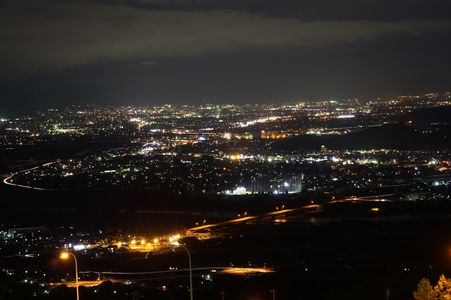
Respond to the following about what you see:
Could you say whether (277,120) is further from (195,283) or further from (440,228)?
(195,283)

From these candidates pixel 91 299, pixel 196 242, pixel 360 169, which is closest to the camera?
pixel 91 299

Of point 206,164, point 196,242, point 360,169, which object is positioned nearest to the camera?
point 196,242

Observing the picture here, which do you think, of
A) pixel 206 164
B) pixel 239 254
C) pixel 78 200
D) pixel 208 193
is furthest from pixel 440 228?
pixel 206 164

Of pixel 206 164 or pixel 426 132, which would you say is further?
pixel 426 132

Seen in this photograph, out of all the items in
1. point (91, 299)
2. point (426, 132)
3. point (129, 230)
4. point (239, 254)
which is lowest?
point (91, 299)

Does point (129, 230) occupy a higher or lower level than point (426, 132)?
lower

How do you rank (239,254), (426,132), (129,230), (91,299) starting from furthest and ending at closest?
(426,132), (129,230), (239,254), (91,299)

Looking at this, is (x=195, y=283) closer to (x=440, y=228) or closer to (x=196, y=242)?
(x=196, y=242)

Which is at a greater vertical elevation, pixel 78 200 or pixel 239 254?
pixel 78 200

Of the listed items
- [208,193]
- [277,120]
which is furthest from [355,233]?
[277,120]

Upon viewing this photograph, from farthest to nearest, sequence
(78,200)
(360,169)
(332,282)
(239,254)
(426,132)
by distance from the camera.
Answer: (426,132)
(360,169)
(78,200)
(239,254)
(332,282)
